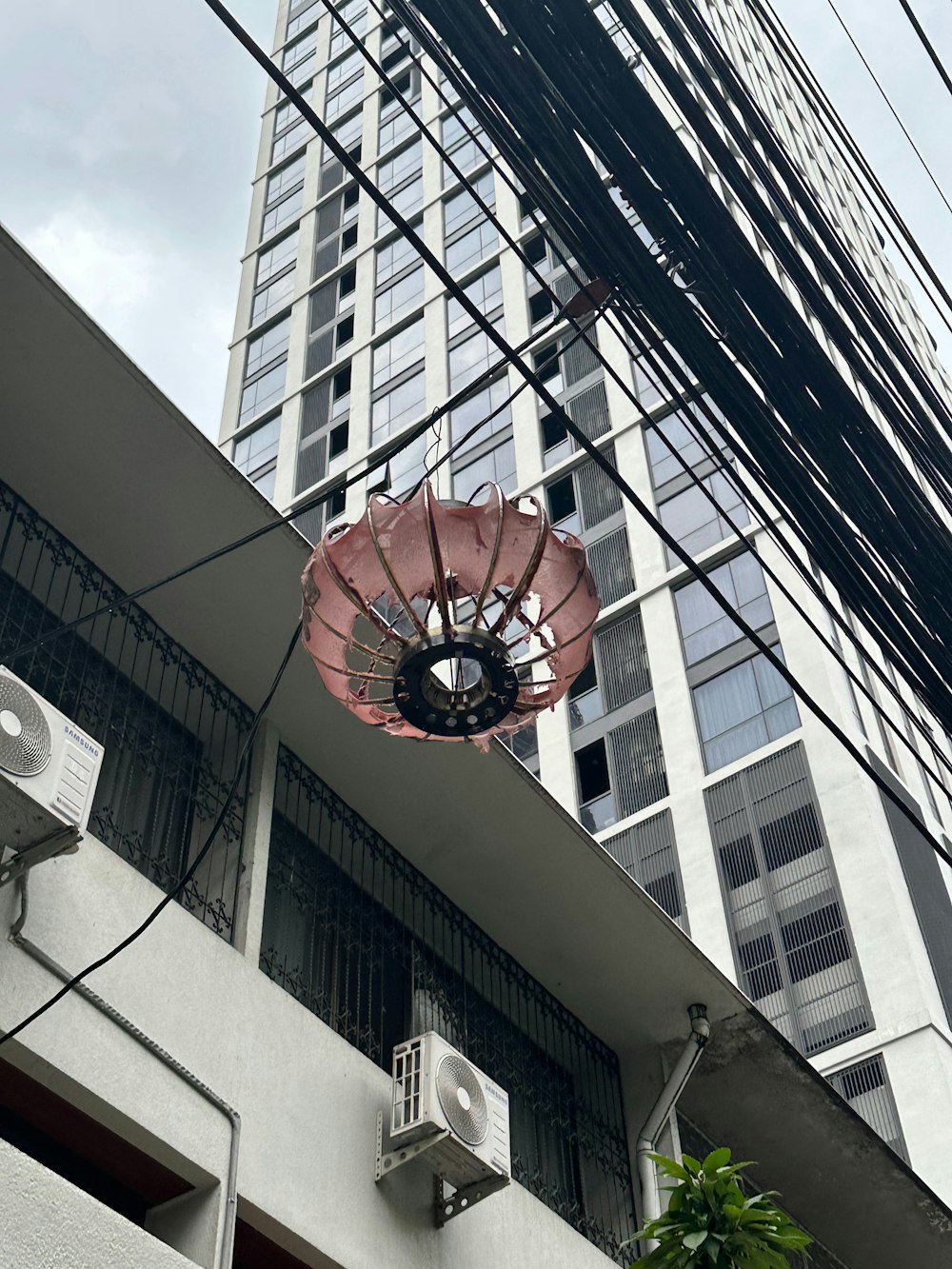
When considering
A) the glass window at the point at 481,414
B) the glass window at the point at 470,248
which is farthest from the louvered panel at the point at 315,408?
the glass window at the point at 470,248

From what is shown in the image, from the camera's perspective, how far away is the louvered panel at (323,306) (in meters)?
40.0

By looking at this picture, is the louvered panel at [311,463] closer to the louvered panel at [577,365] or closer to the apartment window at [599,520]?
the louvered panel at [577,365]

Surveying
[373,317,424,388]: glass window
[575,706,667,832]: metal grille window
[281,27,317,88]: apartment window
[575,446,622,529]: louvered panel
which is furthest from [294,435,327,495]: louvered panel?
[281,27,317,88]: apartment window

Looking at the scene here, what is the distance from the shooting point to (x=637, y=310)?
4668 millimetres

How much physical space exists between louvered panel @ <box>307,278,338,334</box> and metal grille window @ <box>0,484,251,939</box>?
109 ft

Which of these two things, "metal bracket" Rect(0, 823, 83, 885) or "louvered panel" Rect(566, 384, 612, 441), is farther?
"louvered panel" Rect(566, 384, 612, 441)

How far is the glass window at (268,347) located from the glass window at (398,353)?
12.9ft

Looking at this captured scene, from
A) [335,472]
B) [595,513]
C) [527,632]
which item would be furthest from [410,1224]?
[335,472]

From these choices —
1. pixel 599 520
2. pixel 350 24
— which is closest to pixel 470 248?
pixel 599 520

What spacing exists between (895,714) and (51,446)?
74.8 ft

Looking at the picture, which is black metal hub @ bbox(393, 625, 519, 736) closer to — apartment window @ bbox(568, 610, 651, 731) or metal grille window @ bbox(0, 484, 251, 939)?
metal grille window @ bbox(0, 484, 251, 939)

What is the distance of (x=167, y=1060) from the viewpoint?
19.2 ft

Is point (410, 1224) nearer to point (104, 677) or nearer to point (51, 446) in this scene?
point (104, 677)

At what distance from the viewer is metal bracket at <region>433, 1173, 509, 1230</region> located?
22.6 ft
